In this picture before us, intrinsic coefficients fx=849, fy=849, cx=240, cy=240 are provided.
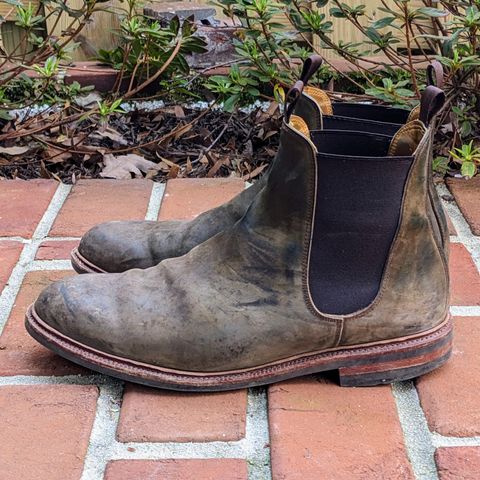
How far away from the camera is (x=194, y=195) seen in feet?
6.93

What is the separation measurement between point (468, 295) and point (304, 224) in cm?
53

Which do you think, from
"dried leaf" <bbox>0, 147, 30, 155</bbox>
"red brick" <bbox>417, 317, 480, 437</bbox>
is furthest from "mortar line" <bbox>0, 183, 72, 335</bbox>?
"red brick" <bbox>417, 317, 480, 437</bbox>

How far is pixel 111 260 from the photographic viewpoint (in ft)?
5.19

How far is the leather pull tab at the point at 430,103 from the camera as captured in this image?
119cm

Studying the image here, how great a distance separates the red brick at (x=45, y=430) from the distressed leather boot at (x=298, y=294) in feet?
0.20

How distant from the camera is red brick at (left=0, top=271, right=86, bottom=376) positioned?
1364 mm

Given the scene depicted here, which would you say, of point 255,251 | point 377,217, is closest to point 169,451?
point 255,251

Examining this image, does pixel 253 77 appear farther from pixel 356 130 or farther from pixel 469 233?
pixel 356 130

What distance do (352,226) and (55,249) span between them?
0.82m

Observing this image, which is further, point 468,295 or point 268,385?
point 468,295

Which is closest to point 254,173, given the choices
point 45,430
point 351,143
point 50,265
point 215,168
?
point 215,168

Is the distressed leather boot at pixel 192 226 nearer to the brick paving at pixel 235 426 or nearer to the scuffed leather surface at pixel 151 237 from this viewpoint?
the scuffed leather surface at pixel 151 237

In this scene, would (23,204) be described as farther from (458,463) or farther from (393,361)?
(458,463)

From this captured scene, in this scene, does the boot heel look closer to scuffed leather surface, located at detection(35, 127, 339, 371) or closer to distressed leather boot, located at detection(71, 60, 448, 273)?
scuffed leather surface, located at detection(35, 127, 339, 371)
